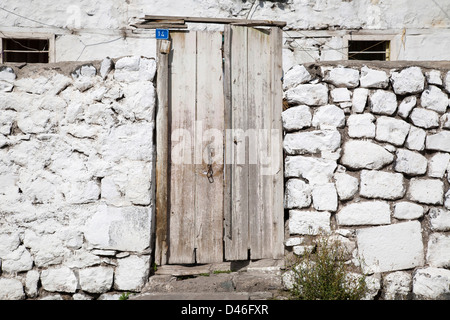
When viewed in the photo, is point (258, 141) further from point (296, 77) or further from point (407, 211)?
point (407, 211)

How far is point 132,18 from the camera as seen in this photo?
5469 millimetres

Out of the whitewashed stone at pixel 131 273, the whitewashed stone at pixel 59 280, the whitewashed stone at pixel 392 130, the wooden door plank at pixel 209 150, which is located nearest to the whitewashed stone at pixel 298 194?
the wooden door plank at pixel 209 150

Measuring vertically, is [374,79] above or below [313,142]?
above

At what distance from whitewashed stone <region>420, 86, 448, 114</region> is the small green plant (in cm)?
149

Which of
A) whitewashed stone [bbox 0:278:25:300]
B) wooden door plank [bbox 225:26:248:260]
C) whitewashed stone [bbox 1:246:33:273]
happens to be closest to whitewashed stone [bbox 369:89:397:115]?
wooden door plank [bbox 225:26:248:260]

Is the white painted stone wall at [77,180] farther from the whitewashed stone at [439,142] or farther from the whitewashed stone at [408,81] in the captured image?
the whitewashed stone at [439,142]

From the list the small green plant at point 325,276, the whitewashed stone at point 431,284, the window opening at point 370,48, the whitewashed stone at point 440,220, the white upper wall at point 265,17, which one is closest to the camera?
the small green plant at point 325,276

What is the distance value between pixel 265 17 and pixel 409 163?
3.28m

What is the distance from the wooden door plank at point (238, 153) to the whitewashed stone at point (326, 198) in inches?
25.8

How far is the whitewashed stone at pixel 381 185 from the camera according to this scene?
3312 millimetres

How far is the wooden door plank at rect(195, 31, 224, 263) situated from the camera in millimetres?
3457

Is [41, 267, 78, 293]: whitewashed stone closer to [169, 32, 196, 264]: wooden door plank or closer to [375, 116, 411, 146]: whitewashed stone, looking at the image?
[169, 32, 196, 264]: wooden door plank

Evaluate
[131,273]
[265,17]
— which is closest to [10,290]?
[131,273]

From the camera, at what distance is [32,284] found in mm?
3240
